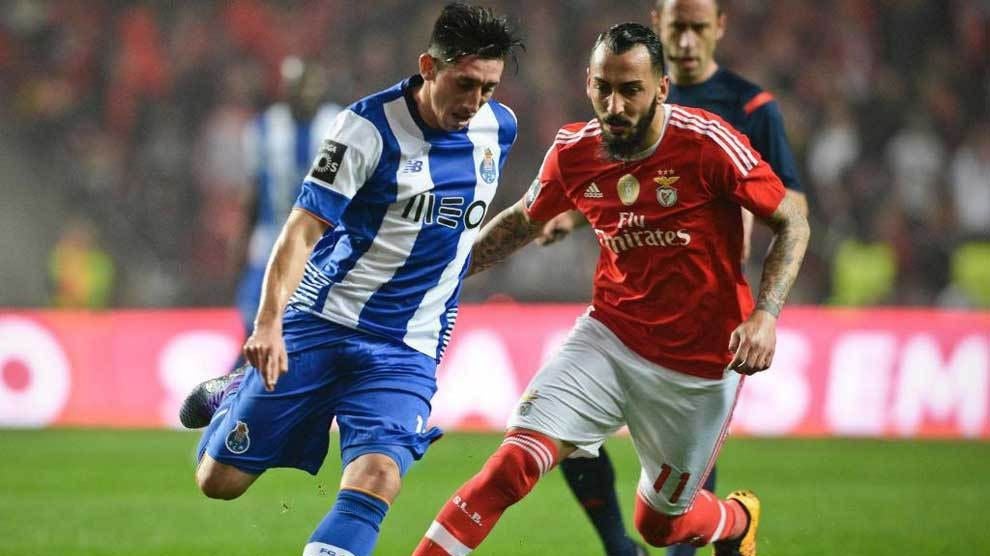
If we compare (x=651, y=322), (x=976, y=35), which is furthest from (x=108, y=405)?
(x=976, y=35)

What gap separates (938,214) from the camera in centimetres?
1556

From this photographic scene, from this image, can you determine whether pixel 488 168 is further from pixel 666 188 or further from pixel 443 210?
pixel 666 188

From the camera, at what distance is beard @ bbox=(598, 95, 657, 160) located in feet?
16.4

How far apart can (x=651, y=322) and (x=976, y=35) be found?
1336cm

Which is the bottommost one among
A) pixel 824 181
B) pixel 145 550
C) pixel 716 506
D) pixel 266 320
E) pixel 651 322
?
pixel 824 181

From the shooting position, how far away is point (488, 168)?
5277 mm

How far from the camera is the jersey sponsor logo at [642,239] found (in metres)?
5.17

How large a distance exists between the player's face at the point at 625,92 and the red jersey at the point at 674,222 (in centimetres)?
16

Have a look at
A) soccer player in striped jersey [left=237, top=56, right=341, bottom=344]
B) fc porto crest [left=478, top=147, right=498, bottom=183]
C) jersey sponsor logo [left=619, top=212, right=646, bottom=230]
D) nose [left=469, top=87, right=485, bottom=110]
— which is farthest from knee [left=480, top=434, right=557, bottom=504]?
soccer player in striped jersey [left=237, top=56, right=341, bottom=344]

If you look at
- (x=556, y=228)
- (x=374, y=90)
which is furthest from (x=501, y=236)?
(x=374, y=90)

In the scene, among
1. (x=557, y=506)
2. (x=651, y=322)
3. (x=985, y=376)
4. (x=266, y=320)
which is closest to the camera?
(x=266, y=320)

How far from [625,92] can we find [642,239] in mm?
579

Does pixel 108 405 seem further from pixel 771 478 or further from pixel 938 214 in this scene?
pixel 938 214

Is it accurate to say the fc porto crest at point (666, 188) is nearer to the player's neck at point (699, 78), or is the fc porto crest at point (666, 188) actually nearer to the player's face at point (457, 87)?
the player's face at point (457, 87)
